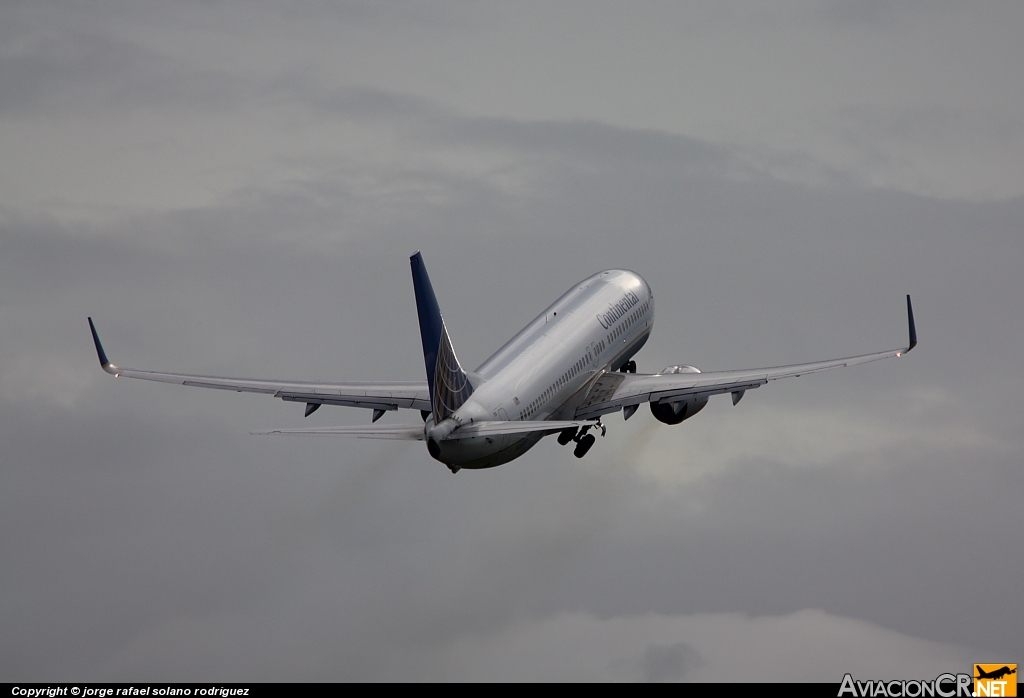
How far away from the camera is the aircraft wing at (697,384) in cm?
8369

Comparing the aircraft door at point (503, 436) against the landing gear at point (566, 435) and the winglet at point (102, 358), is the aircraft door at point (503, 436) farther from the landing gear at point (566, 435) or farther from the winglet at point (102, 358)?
the winglet at point (102, 358)

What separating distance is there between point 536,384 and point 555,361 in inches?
111

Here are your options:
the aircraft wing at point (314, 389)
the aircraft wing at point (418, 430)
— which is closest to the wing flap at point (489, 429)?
the aircraft wing at point (418, 430)

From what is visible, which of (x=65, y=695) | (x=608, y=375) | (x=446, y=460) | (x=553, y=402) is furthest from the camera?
(x=608, y=375)

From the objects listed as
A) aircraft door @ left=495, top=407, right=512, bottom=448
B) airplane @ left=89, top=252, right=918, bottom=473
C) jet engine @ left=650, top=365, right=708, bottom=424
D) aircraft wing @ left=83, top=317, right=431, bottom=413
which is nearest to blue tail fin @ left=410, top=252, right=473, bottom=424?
airplane @ left=89, top=252, right=918, bottom=473

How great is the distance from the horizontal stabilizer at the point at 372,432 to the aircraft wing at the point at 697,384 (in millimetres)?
13589

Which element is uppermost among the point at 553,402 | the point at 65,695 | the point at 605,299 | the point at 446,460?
the point at 605,299

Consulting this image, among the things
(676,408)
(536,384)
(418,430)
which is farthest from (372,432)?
(676,408)

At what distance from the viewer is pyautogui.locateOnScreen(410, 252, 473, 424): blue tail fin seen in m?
72.3

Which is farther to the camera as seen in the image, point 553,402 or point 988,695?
point 553,402

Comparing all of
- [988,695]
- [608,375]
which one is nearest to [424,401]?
[608,375]

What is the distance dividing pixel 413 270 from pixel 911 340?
24250 mm

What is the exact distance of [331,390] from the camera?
3300 inches

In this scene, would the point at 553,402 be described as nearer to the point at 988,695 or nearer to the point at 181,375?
the point at 181,375
